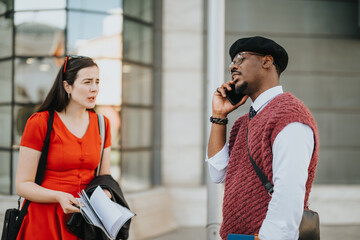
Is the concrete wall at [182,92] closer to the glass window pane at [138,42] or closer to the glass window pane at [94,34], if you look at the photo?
the glass window pane at [138,42]

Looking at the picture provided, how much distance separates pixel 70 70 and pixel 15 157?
411cm

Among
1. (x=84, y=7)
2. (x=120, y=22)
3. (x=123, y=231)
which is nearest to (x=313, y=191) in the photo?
(x=120, y=22)

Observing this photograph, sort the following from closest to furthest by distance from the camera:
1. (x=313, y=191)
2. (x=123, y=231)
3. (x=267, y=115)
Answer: (x=267, y=115) → (x=123, y=231) → (x=313, y=191)

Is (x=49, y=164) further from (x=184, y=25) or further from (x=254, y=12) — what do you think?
(x=254, y=12)

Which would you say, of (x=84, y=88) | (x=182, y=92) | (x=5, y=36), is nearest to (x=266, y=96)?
(x=84, y=88)

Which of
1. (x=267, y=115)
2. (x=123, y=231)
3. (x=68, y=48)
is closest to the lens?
(x=267, y=115)

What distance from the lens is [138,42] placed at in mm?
6664

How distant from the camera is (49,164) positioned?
2457 millimetres

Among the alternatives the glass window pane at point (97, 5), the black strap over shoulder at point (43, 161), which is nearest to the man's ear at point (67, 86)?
the black strap over shoulder at point (43, 161)

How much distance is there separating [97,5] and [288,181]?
5259mm

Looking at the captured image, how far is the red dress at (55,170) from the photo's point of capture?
2421 mm

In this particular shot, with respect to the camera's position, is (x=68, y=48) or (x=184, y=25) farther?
(x=184, y=25)

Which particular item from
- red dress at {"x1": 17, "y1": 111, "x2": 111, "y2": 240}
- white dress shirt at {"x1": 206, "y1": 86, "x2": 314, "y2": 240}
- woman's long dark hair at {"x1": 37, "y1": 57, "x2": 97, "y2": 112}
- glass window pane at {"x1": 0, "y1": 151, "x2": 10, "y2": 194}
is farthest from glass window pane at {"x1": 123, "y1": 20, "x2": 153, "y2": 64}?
white dress shirt at {"x1": 206, "y1": 86, "x2": 314, "y2": 240}

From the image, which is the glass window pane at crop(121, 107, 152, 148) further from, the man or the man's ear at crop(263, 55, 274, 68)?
the man's ear at crop(263, 55, 274, 68)
